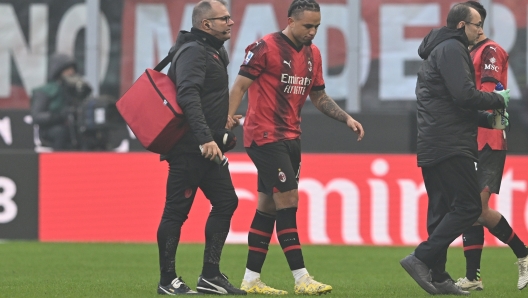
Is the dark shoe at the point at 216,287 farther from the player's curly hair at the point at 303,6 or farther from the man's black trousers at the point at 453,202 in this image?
the player's curly hair at the point at 303,6

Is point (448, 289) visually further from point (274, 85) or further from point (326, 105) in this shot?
point (274, 85)

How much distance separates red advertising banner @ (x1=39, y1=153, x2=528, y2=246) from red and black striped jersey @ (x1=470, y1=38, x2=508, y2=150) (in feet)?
13.3

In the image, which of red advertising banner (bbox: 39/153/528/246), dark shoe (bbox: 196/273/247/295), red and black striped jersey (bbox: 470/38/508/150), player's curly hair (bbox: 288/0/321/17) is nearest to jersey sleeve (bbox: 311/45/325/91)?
player's curly hair (bbox: 288/0/321/17)

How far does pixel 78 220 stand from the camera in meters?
13.0

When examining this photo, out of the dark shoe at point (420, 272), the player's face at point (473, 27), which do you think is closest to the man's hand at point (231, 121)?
the dark shoe at point (420, 272)

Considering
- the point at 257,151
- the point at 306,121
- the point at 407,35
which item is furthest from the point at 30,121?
the point at 257,151

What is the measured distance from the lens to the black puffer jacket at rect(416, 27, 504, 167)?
7383mm

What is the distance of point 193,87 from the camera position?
7.32 m

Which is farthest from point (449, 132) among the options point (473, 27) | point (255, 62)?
point (255, 62)

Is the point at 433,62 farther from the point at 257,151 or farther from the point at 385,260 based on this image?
the point at 385,260

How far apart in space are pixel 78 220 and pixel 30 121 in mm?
2808

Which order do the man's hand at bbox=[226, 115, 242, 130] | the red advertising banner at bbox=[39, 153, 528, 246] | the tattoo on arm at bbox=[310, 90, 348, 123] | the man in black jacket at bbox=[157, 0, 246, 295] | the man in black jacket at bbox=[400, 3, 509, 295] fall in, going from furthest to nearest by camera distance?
1. the red advertising banner at bbox=[39, 153, 528, 246]
2. the tattoo on arm at bbox=[310, 90, 348, 123]
3. the man's hand at bbox=[226, 115, 242, 130]
4. the man in black jacket at bbox=[157, 0, 246, 295]
5. the man in black jacket at bbox=[400, 3, 509, 295]

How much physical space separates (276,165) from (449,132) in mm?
1248

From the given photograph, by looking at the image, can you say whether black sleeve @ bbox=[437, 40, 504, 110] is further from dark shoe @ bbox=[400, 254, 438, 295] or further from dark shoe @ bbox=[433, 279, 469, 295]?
dark shoe @ bbox=[433, 279, 469, 295]
